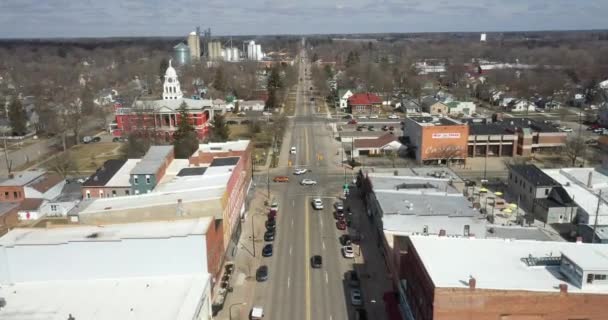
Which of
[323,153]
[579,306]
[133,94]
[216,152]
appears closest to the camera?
[579,306]

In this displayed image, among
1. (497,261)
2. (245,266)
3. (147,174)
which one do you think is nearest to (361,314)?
(497,261)

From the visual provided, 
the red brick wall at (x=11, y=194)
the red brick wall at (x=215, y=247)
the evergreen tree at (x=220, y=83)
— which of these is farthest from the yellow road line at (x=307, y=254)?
the evergreen tree at (x=220, y=83)

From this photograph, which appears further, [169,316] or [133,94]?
[133,94]

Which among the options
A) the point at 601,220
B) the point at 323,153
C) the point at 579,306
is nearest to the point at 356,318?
the point at 579,306

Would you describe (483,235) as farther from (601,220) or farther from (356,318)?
(601,220)

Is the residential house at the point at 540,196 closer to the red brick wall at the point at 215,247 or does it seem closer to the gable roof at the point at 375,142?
the gable roof at the point at 375,142

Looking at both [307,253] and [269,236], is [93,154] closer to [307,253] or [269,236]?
[269,236]

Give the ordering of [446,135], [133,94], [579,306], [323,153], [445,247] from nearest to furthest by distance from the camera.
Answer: [579,306] → [445,247] → [446,135] → [323,153] → [133,94]
